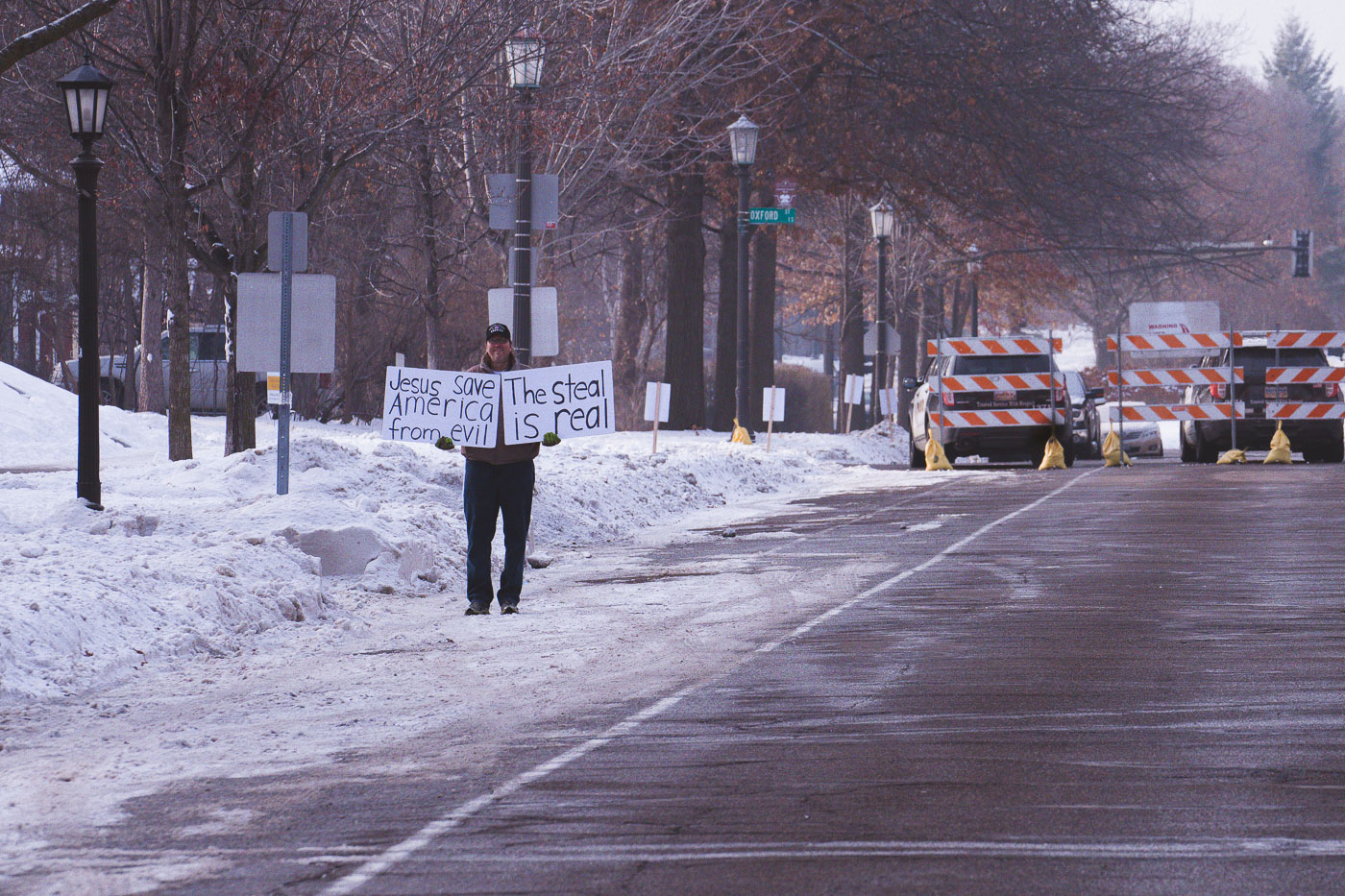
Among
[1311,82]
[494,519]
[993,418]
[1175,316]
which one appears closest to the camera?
[494,519]

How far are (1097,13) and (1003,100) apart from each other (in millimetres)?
3613

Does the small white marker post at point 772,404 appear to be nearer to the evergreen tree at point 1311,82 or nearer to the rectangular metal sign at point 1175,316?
the rectangular metal sign at point 1175,316

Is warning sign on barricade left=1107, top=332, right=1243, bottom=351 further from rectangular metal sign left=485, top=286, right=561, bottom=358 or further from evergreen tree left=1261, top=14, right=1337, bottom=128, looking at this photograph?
evergreen tree left=1261, top=14, right=1337, bottom=128

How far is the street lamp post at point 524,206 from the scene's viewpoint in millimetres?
17469

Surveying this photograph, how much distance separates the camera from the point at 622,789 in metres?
6.86

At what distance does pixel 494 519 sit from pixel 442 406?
3.96 feet

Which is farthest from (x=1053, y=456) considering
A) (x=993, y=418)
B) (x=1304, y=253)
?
(x=1304, y=253)

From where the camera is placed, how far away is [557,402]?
13.3 meters

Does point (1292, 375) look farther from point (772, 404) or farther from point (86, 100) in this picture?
point (86, 100)

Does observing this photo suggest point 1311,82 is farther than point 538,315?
Yes

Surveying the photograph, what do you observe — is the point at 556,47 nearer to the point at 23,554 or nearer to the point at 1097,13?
the point at 23,554

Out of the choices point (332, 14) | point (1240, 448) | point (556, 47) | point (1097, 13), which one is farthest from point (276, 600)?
point (1097, 13)

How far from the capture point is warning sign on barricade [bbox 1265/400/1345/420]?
29281 millimetres

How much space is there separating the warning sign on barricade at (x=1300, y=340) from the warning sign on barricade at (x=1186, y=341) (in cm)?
58
